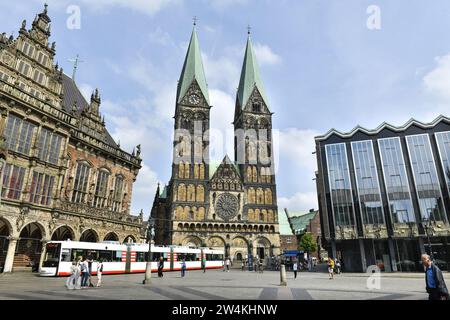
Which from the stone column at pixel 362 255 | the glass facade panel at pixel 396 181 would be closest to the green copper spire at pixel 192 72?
the glass facade panel at pixel 396 181

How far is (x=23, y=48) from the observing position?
84.9ft

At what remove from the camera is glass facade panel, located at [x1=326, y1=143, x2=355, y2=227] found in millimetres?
35156

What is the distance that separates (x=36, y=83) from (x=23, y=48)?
3.05 metres

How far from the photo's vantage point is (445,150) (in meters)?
34.4

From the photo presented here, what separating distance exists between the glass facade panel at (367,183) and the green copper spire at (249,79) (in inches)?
1476

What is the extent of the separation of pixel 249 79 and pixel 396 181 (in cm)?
4728

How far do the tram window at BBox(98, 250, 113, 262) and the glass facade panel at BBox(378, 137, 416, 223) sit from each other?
29799mm

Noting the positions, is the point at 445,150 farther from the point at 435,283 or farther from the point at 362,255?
the point at 435,283

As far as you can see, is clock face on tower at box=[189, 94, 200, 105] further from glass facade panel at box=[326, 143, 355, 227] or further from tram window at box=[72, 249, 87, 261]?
tram window at box=[72, 249, 87, 261]

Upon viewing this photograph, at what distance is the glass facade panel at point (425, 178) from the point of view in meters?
32.8

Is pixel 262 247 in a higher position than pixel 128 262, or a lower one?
higher

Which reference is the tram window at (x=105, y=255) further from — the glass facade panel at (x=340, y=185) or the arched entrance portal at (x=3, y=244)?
the glass facade panel at (x=340, y=185)

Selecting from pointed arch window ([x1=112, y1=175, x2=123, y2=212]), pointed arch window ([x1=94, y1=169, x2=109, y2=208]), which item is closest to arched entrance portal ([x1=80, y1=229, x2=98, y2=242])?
pointed arch window ([x1=94, y1=169, x2=109, y2=208])

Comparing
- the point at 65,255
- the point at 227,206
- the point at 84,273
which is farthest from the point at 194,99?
the point at 84,273
